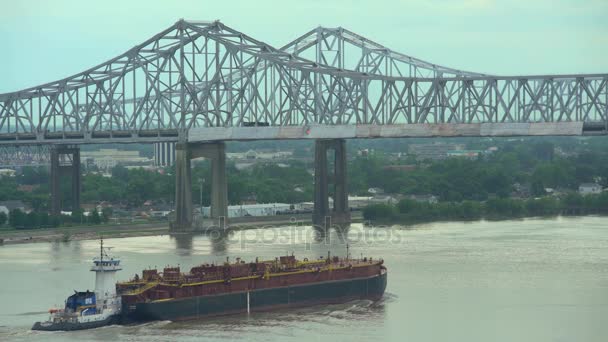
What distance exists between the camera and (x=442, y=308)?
2165 inches

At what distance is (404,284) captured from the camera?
6228 cm

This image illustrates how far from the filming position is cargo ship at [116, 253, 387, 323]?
5378 cm

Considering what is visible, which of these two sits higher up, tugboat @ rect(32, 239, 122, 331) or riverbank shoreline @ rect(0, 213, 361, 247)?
riverbank shoreline @ rect(0, 213, 361, 247)

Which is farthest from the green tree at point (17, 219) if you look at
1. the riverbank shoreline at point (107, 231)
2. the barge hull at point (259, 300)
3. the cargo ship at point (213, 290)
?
the barge hull at point (259, 300)

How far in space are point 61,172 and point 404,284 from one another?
5465 cm

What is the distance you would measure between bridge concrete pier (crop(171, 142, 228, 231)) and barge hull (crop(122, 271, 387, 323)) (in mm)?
35652

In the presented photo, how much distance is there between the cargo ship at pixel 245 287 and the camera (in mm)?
53781

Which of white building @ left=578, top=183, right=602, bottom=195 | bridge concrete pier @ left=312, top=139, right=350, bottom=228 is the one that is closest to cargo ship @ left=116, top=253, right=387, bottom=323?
bridge concrete pier @ left=312, top=139, right=350, bottom=228

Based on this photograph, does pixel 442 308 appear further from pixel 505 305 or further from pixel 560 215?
pixel 560 215

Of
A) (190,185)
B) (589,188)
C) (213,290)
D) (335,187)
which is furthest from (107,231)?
(589,188)

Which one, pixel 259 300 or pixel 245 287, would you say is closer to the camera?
pixel 245 287
